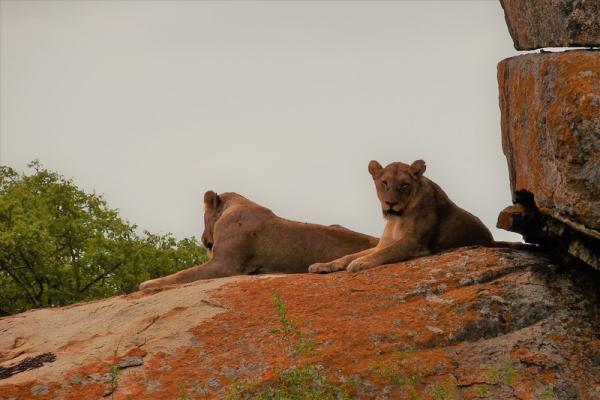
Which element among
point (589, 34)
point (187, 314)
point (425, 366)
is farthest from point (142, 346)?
point (589, 34)

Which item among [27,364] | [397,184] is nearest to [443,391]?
[27,364]

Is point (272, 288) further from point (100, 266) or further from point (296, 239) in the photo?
point (100, 266)

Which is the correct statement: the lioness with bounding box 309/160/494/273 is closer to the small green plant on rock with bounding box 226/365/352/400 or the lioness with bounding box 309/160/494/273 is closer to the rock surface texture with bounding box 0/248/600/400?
the rock surface texture with bounding box 0/248/600/400

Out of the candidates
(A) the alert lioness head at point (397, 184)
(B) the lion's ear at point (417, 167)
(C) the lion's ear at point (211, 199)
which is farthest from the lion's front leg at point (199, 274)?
(B) the lion's ear at point (417, 167)

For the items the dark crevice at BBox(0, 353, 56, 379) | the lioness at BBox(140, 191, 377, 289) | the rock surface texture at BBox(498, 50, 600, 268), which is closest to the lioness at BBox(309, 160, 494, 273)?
the lioness at BBox(140, 191, 377, 289)

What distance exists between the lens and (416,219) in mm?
16750

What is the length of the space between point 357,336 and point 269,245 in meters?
5.36

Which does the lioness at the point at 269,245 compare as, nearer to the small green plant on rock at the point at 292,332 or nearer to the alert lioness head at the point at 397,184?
the alert lioness head at the point at 397,184

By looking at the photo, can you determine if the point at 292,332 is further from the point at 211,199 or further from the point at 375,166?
the point at 211,199

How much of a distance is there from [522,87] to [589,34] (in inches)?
43.5

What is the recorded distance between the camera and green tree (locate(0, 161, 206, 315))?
29453 millimetres

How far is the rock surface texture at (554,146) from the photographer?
1252cm

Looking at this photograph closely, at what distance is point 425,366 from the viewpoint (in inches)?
510

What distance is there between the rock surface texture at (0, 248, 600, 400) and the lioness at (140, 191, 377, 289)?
2.72 m
